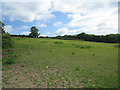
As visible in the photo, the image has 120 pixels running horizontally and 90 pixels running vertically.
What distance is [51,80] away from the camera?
417 cm

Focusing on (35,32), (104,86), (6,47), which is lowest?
(104,86)

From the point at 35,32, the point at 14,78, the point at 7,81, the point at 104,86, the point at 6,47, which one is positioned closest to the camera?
the point at 104,86

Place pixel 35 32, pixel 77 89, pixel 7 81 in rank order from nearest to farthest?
pixel 77 89 → pixel 7 81 → pixel 35 32

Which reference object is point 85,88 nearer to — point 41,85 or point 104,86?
point 104,86

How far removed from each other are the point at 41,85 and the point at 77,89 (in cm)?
159

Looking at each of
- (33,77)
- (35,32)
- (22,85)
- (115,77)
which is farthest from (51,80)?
(35,32)

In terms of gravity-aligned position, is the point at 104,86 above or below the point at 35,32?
below

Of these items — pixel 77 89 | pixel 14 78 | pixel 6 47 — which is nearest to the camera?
pixel 77 89

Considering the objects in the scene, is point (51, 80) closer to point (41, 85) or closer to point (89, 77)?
point (41, 85)

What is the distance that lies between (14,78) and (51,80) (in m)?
1.97

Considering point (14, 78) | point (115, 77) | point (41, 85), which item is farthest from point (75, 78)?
point (14, 78)

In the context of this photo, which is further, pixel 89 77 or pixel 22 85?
pixel 89 77

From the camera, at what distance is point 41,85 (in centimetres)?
376

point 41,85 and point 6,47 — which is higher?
point 6,47
